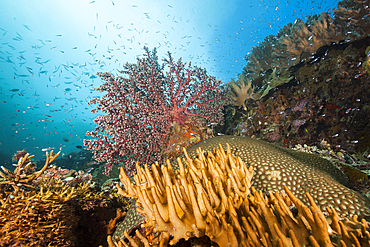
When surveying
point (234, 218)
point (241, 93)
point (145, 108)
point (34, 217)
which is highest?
point (145, 108)

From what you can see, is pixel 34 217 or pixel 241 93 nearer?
pixel 34 217

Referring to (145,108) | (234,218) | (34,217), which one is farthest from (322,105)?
(34,217)

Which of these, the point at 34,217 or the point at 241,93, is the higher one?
the point at 241,93

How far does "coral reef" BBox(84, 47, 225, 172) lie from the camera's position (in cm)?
394

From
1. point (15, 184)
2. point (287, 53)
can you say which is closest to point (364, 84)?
point (287, 53)

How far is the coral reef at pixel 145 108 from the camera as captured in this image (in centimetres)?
394

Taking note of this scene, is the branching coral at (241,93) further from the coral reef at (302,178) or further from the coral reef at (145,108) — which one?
the coral reef at (302,178)

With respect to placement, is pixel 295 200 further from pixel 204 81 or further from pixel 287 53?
pixel 287 53

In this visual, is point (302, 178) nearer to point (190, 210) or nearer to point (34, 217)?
point (190, 210)

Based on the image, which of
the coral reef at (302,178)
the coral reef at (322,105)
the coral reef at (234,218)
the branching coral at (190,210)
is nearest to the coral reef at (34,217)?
the coral reef at (234,218)

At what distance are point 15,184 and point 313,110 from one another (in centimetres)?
731

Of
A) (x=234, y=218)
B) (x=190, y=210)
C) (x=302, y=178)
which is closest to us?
(x=234, y=218)

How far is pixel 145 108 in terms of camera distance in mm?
4309

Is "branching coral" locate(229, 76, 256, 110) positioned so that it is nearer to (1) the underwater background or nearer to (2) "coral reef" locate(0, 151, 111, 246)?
(1) the underwater background
